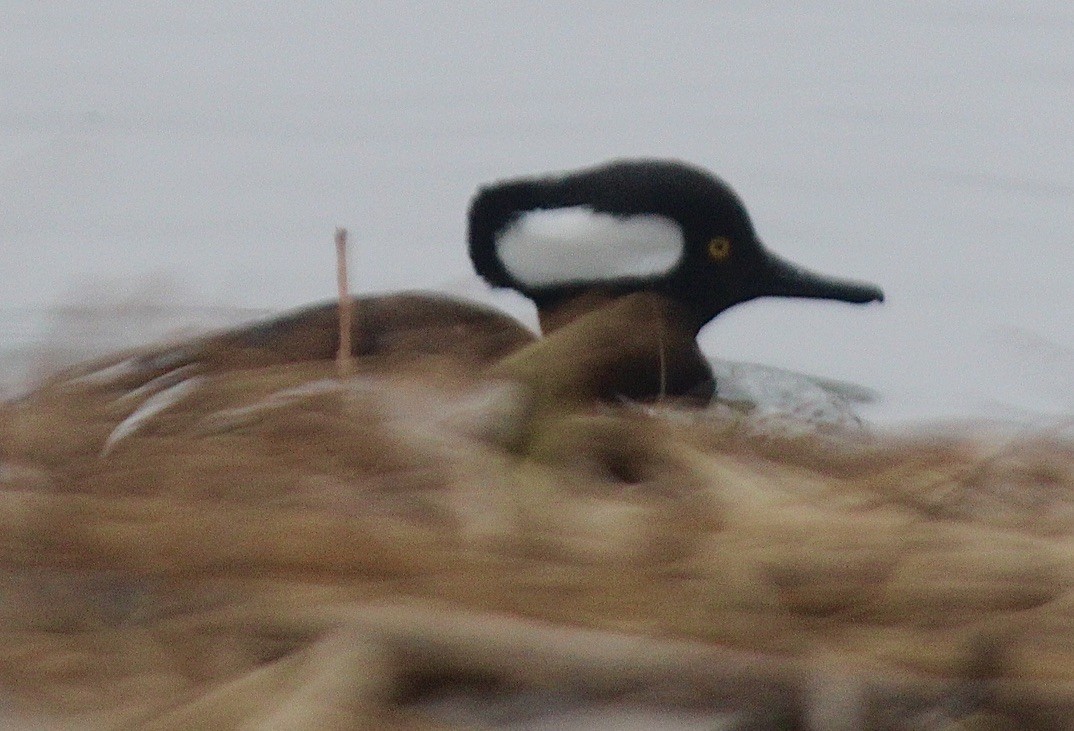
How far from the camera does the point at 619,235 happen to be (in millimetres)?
2217

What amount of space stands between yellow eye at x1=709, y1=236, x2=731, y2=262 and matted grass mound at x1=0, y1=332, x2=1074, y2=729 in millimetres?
1503

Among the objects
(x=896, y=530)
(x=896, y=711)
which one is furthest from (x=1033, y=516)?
(x=896, y=711)

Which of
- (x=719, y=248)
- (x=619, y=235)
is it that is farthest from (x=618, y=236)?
(x=719, y=248)

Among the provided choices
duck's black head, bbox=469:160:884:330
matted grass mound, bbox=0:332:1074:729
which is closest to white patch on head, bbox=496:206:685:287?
duck's black head, bbox=469:160:884:330

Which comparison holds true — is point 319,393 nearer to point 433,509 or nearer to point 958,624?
point 433,509

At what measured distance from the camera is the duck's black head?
218 cm

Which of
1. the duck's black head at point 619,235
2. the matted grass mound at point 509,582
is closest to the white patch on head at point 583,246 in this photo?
the duck's black head at point 619,235

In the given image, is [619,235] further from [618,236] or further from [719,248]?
[719,248]

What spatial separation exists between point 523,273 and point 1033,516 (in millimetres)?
1466

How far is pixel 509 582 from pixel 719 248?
1.73 metres

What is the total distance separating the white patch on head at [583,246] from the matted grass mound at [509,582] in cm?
128

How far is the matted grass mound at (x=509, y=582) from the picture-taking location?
27.4 inches

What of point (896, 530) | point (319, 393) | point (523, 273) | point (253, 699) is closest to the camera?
point (253, 699)

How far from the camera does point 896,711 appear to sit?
69 cm
